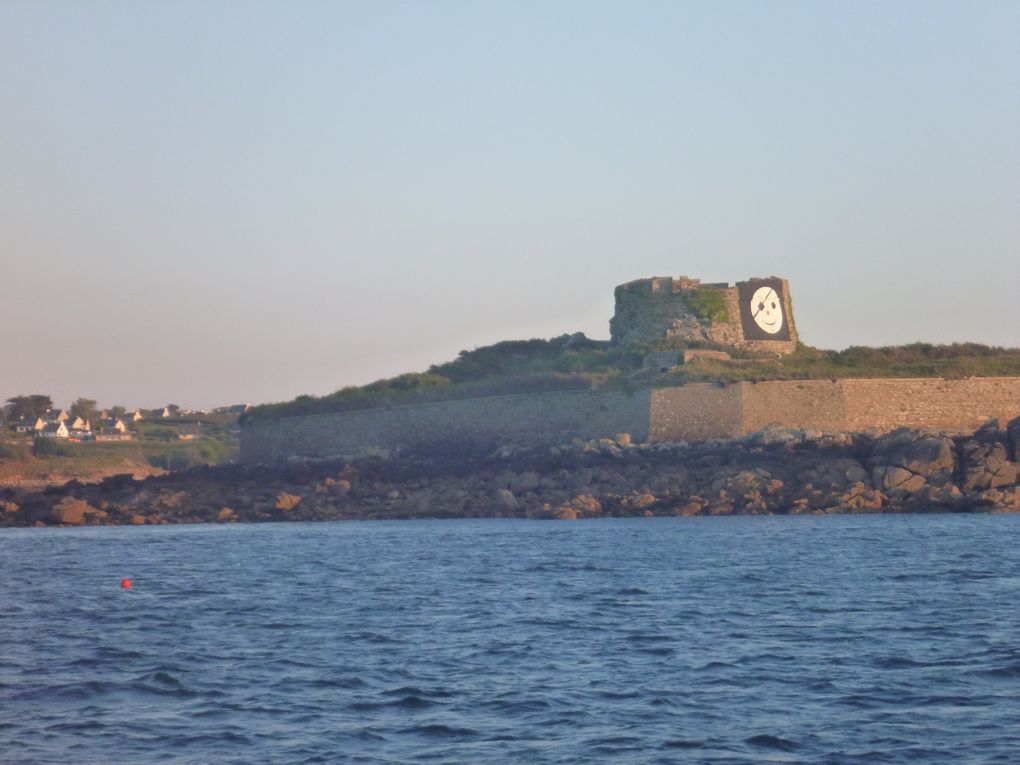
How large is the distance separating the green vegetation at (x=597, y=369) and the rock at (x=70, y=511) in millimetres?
9676

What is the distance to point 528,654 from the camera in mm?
12086

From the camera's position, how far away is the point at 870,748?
8.64m

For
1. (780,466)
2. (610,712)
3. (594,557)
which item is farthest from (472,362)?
(610,712)

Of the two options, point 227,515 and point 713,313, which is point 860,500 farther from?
point 227,515

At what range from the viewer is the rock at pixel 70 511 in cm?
3136

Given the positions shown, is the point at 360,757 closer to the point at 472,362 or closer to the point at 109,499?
the point at 109,499

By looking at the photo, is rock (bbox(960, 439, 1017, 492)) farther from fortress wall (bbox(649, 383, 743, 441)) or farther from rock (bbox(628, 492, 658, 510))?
fortress wall (bbox(649, 383, 743, 441))

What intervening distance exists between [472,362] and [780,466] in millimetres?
16649

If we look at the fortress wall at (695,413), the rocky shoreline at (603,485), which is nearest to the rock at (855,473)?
→ the rocky shoreline at (603,485)

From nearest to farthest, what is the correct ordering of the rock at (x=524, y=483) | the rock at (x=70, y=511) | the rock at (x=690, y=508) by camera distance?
the rock at (x=690, y=508) < the rock at (x=524, y=483) < the rock at (x=70, y=511)

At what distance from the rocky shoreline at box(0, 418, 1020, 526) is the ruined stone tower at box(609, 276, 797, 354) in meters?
6.86

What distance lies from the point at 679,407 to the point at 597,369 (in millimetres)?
5280

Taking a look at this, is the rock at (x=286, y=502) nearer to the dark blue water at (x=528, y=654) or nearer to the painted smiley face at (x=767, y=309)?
the dark blue water at (x=528, y=654)

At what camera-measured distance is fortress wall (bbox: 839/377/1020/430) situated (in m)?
33.1
